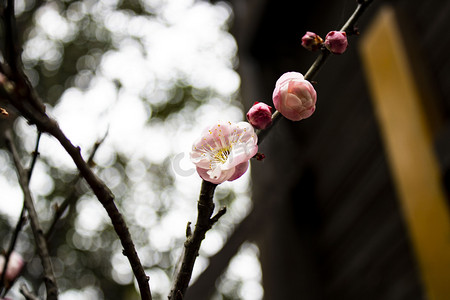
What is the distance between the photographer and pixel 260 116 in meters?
0.47

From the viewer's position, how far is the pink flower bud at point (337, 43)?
1.53ft

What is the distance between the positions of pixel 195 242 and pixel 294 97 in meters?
0.16

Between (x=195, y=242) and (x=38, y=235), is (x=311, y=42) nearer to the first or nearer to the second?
(x=195, y=242)

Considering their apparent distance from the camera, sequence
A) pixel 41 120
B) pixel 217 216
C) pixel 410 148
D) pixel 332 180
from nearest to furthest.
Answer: pixel 41 120 < pixel 217 216 < pixel 410 148 < pixel 332 180

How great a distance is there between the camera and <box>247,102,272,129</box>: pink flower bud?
0.47 meters

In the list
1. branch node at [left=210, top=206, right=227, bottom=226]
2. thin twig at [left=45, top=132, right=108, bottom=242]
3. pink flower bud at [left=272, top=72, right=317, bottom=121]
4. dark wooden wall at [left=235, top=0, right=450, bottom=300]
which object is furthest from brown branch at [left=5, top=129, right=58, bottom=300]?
dark wooden wall at [left=235, top=0, right=450, bottom=300]

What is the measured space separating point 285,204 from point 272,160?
205 mm

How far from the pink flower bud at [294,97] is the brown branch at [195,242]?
0.12 m

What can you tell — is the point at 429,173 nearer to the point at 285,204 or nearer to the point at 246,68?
the point at 285,204

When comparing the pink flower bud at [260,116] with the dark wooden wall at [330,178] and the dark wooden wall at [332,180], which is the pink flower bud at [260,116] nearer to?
the dark wooden wall at [330,178]

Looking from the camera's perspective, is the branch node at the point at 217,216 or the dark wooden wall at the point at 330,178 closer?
the branch node at the point at 217,216

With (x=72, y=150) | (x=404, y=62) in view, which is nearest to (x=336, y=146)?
(x=404, y=62)

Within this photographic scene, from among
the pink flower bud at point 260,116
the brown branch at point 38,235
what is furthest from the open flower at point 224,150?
the brown branch at point 38,235

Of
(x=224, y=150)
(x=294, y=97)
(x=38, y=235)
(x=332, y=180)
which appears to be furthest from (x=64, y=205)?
(x=332, y=180)
